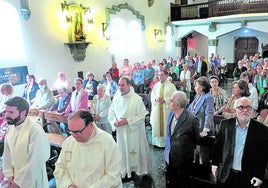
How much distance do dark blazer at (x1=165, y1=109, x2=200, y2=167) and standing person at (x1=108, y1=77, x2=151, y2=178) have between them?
3.69 ft

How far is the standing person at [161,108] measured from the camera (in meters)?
5.52

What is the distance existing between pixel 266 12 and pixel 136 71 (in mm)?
8101

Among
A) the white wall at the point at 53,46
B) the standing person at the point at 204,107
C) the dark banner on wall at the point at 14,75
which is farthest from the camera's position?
the white wall at the point at 53,46

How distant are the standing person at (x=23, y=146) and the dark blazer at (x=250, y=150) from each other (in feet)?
6.37

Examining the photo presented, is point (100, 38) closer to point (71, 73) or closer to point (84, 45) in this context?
point (84, 45)

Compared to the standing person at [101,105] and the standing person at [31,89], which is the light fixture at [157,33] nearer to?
the standing person at [31,89]

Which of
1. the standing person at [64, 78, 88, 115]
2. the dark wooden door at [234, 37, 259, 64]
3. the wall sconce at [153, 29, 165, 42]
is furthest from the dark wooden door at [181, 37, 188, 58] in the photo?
the standing person at [64, 78, 88, 115]

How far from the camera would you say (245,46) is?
57.0 feet

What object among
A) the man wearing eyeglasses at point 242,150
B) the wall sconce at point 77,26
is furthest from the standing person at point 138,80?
the man wearing eyeglasses at point 242,150

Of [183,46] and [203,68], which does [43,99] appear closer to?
[203,68]

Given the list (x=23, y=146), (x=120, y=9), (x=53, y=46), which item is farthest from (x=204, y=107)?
(x=120, y=9)

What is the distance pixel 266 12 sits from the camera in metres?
13.0

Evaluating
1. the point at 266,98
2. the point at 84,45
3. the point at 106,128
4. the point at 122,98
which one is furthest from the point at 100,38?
the point at 266,98

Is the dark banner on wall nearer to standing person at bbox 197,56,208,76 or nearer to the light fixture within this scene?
standing person at bbox 197,56,208,76
